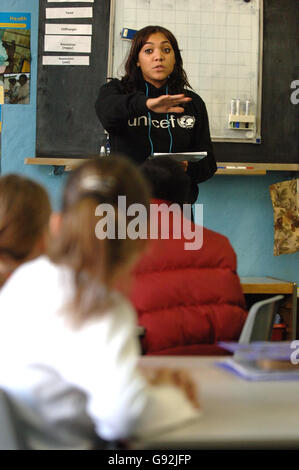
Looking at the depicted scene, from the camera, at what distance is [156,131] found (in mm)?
2682

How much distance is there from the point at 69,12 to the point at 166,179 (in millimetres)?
2120

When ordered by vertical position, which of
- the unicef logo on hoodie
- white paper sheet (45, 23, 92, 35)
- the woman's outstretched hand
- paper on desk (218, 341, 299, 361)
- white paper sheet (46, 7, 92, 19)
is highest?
white paper sheet (46, 7, 92, 19)

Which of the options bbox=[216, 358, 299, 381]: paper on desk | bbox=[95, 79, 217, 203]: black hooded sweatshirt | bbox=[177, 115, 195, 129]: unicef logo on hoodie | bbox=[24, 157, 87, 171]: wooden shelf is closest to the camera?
bbox=[216, 358, 299, 381]: paper on desk

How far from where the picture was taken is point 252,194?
11.8ft

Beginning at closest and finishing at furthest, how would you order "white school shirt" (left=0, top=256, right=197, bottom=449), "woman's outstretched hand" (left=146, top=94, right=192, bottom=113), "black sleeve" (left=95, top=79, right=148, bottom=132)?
"white school shirt" (left=0, top=256, right=197, bottom=449), "woman's outstretched hand" (left=146, top=94, right=192, bottom=113), "black sleeve" (left=95, top=79, right=148, bottom=132)

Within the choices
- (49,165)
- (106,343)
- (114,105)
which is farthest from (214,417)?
(49,165)

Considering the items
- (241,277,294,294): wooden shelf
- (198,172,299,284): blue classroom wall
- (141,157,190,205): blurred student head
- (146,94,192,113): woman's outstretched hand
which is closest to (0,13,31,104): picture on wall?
(198,172,299,284): blue classroom wall

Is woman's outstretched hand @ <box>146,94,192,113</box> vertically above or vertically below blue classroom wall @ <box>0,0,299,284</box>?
above

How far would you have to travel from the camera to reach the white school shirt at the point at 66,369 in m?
0.77

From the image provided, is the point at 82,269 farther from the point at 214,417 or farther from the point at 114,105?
the point at 114,105

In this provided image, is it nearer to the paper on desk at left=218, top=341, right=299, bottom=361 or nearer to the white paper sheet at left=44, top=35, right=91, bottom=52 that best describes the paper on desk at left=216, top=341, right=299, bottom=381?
the paper on desk at left=218, top=341, right=299, bottom=361

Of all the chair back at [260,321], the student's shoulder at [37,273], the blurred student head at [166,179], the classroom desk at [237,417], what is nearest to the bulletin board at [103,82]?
the blurred student head at [166,179]

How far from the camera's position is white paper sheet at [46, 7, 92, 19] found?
342 centimetres
